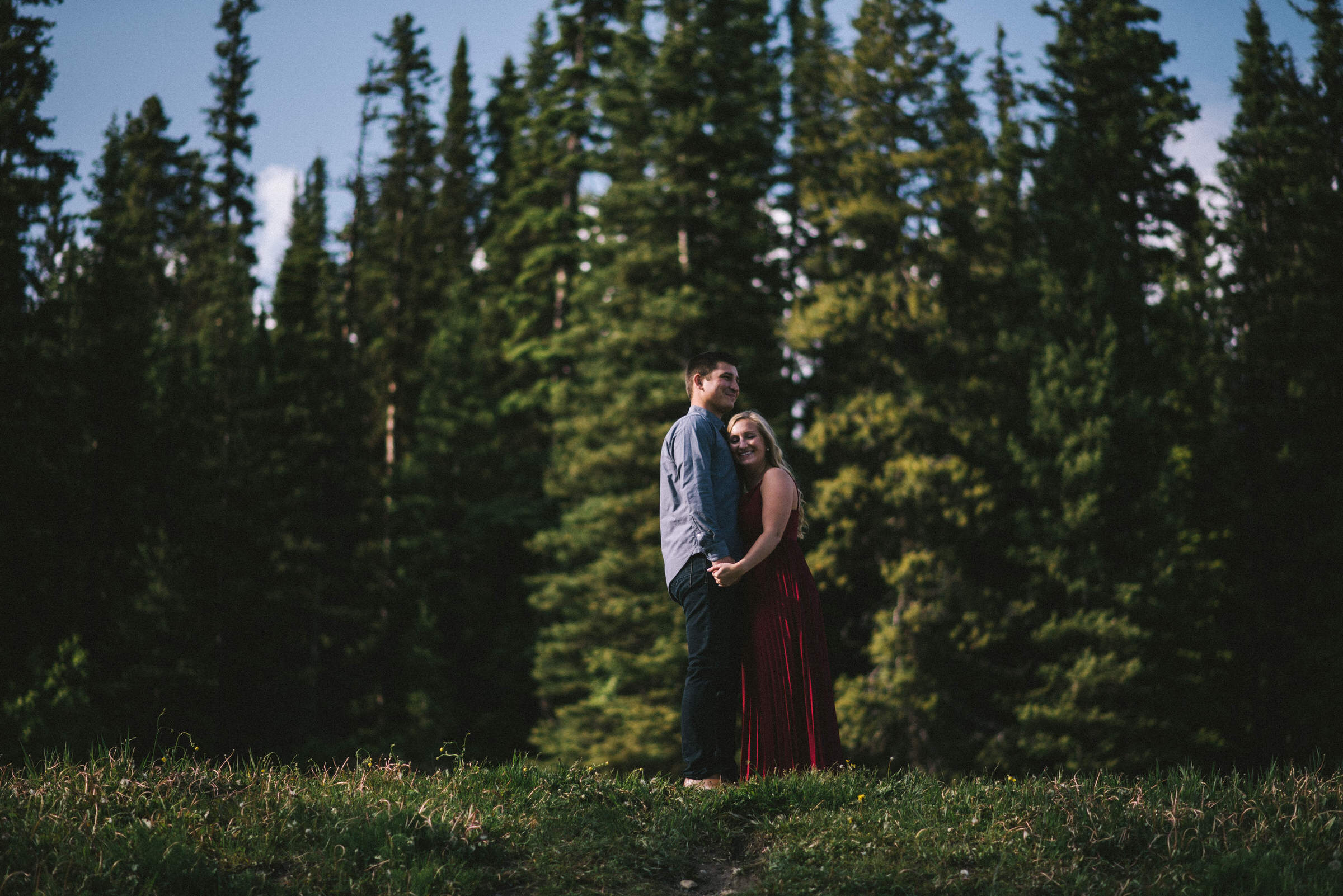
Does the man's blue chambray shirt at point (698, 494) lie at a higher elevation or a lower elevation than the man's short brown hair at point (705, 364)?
lower

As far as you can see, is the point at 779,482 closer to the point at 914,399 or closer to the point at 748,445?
the point at 748,445

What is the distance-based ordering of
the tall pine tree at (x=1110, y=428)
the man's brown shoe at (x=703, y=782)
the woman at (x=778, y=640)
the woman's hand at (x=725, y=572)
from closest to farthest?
the man's brown shoe at (x=703, y=782)
the woman's hand at (x=725, y=572)
the woman at (x=778, y=640)
the tall pine tree at (x=1110, y=428)

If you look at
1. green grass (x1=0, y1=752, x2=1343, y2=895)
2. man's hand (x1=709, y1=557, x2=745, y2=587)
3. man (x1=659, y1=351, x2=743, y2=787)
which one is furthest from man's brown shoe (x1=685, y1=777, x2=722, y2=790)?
man's hand (x1=709, y1=557, x2=745, y2=587)

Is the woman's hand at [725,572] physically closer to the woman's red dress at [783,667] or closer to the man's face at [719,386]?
the woman's red dress at [783,667]

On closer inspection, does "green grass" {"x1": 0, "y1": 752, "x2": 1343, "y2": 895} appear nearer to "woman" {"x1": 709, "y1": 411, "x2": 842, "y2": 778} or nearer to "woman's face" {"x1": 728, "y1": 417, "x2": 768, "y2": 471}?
"woman" {"x1": 709, "y1": 411, "x2": 842, "y2": 778}

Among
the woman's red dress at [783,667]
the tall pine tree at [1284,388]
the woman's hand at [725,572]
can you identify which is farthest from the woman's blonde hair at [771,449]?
the tall pine tree at [1284,388]

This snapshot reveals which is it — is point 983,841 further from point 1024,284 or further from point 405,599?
point 405,599

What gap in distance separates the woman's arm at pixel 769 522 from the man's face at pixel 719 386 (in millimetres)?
500

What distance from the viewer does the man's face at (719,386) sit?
6070 millimetres

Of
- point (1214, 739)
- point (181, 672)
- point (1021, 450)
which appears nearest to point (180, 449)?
point (181, 672)

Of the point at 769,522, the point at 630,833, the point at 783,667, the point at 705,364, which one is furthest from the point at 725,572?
the point at 630,833

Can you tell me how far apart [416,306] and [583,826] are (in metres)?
35.2

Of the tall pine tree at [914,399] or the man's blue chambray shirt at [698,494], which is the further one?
the tall pine tree at [914,399]

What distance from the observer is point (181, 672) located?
23.6 m
